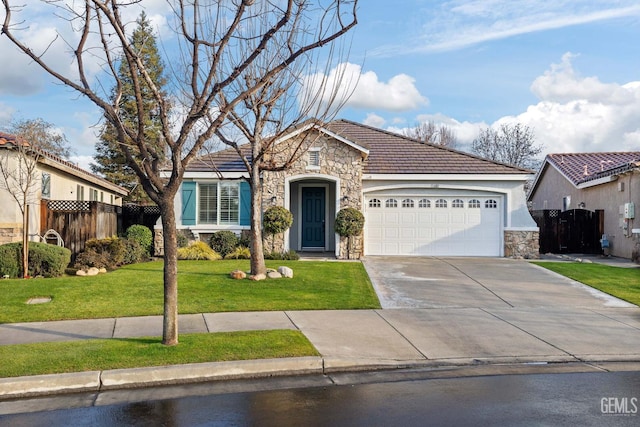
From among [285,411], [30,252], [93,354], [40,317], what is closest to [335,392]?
[285,411]

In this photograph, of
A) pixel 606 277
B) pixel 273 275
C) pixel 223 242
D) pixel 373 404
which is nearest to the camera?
pixel 373 404

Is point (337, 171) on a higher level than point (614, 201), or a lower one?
higher

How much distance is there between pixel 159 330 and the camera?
9516 mm

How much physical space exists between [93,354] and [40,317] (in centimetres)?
341

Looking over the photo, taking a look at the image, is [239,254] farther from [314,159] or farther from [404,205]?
[404,205]

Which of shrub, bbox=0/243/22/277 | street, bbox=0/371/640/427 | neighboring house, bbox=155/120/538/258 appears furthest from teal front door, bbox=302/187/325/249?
street, bbox=0/371/640/427


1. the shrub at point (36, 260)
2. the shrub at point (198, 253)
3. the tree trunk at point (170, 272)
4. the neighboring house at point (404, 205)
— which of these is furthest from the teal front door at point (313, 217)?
the tree trunk at point (170, 272)

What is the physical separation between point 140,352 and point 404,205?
14.5 metres

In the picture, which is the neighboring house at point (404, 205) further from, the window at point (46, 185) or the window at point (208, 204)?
the window at point (46, 185)

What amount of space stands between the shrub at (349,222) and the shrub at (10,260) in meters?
9.53

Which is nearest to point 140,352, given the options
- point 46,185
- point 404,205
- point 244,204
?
point 46,185

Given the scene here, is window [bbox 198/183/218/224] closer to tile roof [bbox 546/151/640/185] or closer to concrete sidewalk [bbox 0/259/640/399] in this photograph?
concrete sidewalk [bbox 0/259/640/399]

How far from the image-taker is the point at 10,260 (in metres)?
14.4

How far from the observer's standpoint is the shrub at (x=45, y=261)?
48.2 feet
